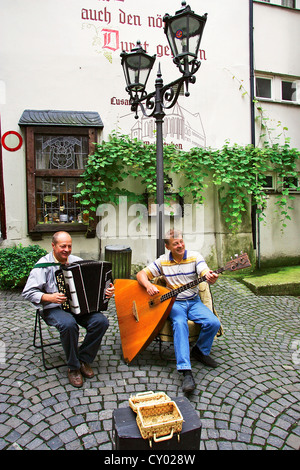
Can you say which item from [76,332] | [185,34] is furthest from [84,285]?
[185,34]

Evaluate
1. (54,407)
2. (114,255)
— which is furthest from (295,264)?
(54,407)

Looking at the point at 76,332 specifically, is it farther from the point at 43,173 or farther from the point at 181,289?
the point at 43,173

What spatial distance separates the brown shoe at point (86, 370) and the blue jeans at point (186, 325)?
836 mm

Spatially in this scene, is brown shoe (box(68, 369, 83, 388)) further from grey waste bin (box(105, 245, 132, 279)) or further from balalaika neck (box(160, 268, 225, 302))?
grey waste bin (box(105, 245, 132, 279))

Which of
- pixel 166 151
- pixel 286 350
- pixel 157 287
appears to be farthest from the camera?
pixel 166 151

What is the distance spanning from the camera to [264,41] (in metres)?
7.57

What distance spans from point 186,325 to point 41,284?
146 centimetres

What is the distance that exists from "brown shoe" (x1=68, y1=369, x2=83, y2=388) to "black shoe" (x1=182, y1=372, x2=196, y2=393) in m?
0.92

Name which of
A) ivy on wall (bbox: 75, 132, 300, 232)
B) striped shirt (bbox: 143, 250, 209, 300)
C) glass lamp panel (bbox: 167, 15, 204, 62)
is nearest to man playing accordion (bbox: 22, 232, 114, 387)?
striped shirt (bbox: 143, 250, 209, 300)

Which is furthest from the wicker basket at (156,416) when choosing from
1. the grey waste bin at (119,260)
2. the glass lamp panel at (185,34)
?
the grey waste bin at (119,260)

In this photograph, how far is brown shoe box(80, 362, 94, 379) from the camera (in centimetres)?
304

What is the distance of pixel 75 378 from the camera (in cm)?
291
